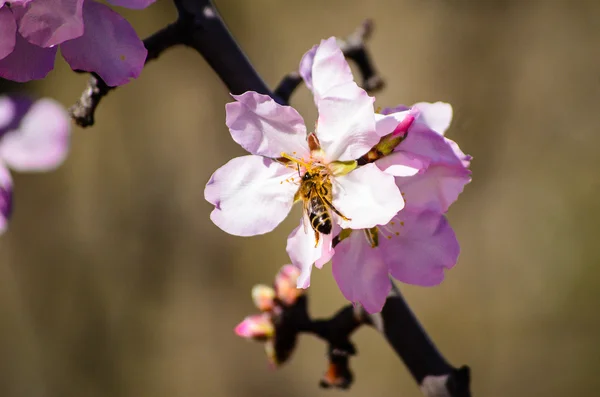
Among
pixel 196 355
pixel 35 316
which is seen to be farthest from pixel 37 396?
pixel 196 355

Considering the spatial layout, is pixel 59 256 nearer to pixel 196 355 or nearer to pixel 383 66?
pixel 196 355

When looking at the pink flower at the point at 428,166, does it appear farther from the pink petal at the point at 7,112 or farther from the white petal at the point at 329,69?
the pink petal at the point at 7,112

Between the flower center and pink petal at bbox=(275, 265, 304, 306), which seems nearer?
the flower center

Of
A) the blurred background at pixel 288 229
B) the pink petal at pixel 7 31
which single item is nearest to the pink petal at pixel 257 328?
the pink petal at pixel 7 31

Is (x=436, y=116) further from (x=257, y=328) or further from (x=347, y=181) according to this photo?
(x=257, y=328)

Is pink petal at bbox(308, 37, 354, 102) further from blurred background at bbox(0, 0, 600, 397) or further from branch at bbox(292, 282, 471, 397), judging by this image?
blurred background at bbox(0, 0, 600, 397)

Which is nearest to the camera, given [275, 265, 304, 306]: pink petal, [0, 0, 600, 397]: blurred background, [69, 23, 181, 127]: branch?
[69, 23, 181, 127]: branch

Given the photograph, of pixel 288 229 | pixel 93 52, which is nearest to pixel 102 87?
pixel 93 52

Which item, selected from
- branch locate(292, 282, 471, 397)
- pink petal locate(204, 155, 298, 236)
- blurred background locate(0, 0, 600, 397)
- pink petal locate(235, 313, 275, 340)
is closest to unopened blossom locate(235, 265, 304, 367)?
pink petal locate(235, 313, 275, 340)
